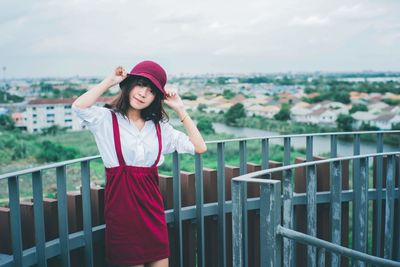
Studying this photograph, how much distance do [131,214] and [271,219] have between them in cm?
66

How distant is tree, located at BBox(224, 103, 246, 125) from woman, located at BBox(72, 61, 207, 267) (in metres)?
19.2

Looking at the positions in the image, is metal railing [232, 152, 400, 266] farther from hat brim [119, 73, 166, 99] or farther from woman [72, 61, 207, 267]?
hat brim [119, 73, 166, 99]

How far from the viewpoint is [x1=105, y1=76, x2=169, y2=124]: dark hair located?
2334 millimetres

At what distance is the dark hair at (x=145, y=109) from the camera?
233 centimetres

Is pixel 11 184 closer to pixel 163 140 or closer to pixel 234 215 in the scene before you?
pixel 163 140

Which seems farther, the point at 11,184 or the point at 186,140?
the point at 186,140

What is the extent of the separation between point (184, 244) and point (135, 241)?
3.44ft

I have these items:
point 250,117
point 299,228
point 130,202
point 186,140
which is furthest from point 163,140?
point 250,117

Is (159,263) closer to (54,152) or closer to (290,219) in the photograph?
(290,219)

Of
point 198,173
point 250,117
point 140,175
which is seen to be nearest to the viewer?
point 140,175

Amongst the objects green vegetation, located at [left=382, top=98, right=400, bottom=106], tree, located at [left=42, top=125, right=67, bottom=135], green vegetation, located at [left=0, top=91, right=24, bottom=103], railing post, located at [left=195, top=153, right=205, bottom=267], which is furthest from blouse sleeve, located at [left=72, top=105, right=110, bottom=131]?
green vegetation, located at [left=382, top=98, right=400, bottom=106]

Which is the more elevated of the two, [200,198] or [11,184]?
[11,184]

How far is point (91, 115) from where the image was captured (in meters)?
2.24

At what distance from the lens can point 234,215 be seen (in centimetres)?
214
